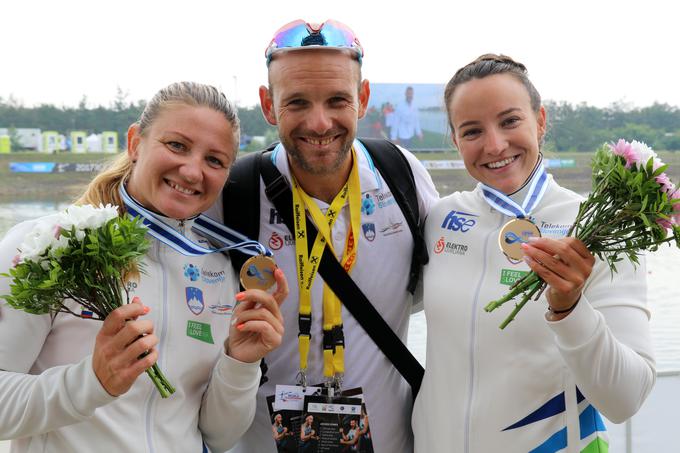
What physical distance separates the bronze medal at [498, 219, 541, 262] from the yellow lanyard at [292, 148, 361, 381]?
63cm

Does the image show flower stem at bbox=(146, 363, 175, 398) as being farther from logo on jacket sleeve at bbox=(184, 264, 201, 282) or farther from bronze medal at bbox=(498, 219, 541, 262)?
bronze medal at bbox=(498, 219, 541, 262)

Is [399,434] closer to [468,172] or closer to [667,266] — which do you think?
[468,172]

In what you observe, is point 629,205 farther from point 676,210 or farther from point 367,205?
point 367,205

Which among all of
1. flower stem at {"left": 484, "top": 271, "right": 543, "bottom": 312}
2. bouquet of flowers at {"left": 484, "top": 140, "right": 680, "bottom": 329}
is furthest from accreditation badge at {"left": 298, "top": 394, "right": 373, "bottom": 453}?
bouquet of flowers at {"left": 484, "top": 140, "right": 680, "bottom": 329}

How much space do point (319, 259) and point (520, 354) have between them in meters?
0.76

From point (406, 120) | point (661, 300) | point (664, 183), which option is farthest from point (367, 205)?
point (661, 300)

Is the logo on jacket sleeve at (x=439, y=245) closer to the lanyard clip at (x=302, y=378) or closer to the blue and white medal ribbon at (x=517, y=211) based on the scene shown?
the blue and white medal ribbon at (x=517, y=211)

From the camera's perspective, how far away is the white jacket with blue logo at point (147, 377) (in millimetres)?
1629

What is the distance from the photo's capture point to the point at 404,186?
2.54m

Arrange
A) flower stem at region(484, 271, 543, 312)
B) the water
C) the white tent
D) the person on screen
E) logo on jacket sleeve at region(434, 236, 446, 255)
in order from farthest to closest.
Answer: the person on screen < the white tent < the water < logo on jacket sleeve at region(434, 236, 446, 255) < flower stem at region(484, 271, 543, 312)

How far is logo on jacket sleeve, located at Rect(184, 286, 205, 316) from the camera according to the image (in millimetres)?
1959

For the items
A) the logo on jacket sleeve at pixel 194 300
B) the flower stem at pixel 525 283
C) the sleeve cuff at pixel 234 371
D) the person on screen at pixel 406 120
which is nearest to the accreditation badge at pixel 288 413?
the sleeve cuff at pixel 234 371


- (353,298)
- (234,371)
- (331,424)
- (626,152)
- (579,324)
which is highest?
(626,152)

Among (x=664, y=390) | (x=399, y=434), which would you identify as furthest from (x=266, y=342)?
(x=664, y=390)
